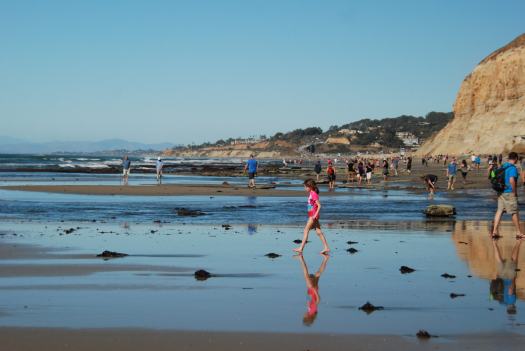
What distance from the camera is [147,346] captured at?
5582 mm

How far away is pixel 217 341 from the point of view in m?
5.75

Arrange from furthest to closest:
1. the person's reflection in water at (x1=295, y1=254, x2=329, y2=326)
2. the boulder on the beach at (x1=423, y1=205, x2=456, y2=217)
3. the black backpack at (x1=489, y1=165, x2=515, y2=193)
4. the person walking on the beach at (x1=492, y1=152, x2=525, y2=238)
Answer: the boulder on the beach at (x1=423, y1=205, x2=456, y2=217) → the black backpack at (x1=489, y1=165, x2=515, y2=193) → the person walking on the beach at (x1=492, y1=152, x2=525, y2=238) → the person's reflection in water at (x1=295, y1=254, x2=329, y2=326)

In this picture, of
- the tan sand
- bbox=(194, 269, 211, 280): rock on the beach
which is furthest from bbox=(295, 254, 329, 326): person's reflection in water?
bbox=(194, 269, 211, 280): rock on the beach

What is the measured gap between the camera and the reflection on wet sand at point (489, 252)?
888cm

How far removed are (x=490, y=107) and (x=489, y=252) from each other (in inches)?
3295

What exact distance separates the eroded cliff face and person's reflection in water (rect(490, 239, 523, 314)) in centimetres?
7216

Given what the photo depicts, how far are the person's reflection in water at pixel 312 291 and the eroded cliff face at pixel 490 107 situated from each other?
7355 centimetres

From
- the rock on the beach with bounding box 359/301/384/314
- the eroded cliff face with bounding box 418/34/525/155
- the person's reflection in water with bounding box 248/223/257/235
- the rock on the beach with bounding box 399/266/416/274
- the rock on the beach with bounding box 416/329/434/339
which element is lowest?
the person's reflection in water with bounding box 248/223/257/235

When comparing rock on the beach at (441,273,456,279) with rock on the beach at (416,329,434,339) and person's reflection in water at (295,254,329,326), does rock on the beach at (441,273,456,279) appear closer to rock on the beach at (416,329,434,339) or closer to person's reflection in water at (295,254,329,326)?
person's reflection in water at (295,254,329,326)

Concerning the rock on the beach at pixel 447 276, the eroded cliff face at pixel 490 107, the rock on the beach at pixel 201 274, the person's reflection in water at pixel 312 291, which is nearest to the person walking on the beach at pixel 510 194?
the person's reflection in water at pixel 312 291

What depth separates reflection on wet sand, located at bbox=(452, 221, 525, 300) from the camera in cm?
888

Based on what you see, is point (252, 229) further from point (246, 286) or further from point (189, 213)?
point (246, 286)

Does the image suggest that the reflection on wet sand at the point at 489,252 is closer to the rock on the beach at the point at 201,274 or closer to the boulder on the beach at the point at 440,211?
the boulder on the beach at the point at 440,211

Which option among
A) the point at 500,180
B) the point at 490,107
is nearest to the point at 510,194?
the point at 500,180
